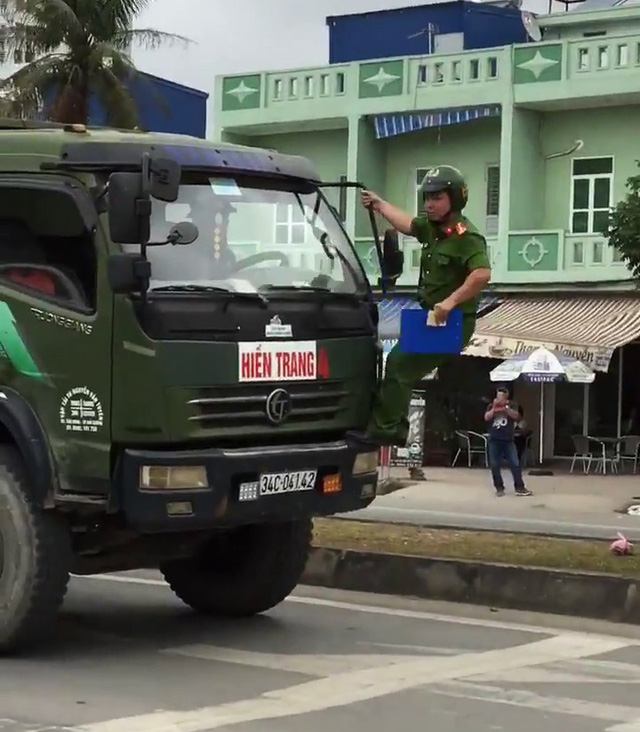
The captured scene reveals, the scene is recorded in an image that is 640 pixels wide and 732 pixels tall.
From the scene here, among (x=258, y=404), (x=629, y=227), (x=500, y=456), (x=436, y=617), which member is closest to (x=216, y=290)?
(x=258, y=404)

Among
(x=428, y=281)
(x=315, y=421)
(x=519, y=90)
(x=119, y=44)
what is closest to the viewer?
(x=315, y=421)

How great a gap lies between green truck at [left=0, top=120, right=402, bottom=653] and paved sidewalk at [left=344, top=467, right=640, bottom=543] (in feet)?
21.1

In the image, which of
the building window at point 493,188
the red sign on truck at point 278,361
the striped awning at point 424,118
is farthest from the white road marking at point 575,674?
the building window at point 493,188

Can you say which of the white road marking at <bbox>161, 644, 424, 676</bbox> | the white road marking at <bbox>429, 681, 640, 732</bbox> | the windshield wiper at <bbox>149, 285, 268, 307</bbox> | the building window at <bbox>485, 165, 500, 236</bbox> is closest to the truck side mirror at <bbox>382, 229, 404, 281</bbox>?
the windshield wiper at <bbox>149, 285, 268, 307</bbox>

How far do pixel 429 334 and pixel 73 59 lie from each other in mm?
22209

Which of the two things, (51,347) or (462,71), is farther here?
(462,71)

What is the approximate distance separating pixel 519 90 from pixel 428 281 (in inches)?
759

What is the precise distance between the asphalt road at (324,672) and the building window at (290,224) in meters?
2.31

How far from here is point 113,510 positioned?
7496mm

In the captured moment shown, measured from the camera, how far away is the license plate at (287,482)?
7.82 m

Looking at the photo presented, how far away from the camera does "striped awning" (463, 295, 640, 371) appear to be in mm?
23828

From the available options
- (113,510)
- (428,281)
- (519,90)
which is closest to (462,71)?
(519,90)

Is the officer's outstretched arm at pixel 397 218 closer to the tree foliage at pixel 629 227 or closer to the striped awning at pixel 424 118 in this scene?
the tree foliage at pixel 629 227

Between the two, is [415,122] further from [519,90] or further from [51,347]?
[51,347]
